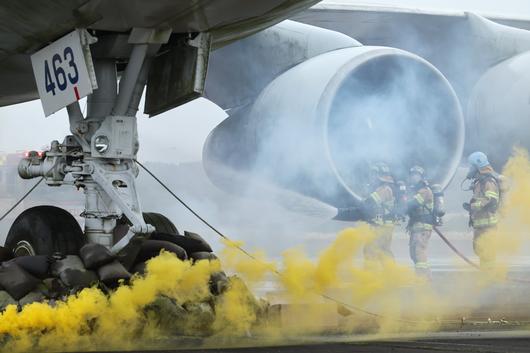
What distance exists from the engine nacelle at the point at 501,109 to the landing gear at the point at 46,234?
5.80 m

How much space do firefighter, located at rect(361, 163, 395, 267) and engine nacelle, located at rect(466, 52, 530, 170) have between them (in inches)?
70.6

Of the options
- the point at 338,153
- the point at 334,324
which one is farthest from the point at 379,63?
the point at 334,324

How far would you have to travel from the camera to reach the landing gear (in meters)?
6.77

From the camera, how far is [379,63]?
946 centimetres

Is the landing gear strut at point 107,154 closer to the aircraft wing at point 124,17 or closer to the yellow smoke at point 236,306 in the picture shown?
the aircraft wing at point 124,17

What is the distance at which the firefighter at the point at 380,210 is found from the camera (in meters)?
Result: 9.06

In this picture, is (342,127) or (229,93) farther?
(229,93)

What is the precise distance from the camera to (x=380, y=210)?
9352mm

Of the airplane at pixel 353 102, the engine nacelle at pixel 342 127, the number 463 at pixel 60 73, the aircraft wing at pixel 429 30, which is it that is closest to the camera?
the number 463 at pixel 60 73

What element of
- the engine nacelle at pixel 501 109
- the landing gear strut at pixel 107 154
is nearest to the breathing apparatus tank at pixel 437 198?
the engine nacelle at pixel 501 109

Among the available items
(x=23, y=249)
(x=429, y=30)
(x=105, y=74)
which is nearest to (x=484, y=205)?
(x=429, y=30)

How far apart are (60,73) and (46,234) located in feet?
4.15

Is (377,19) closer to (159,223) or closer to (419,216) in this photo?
(419,216)

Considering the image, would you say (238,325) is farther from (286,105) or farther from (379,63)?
(379,63)
